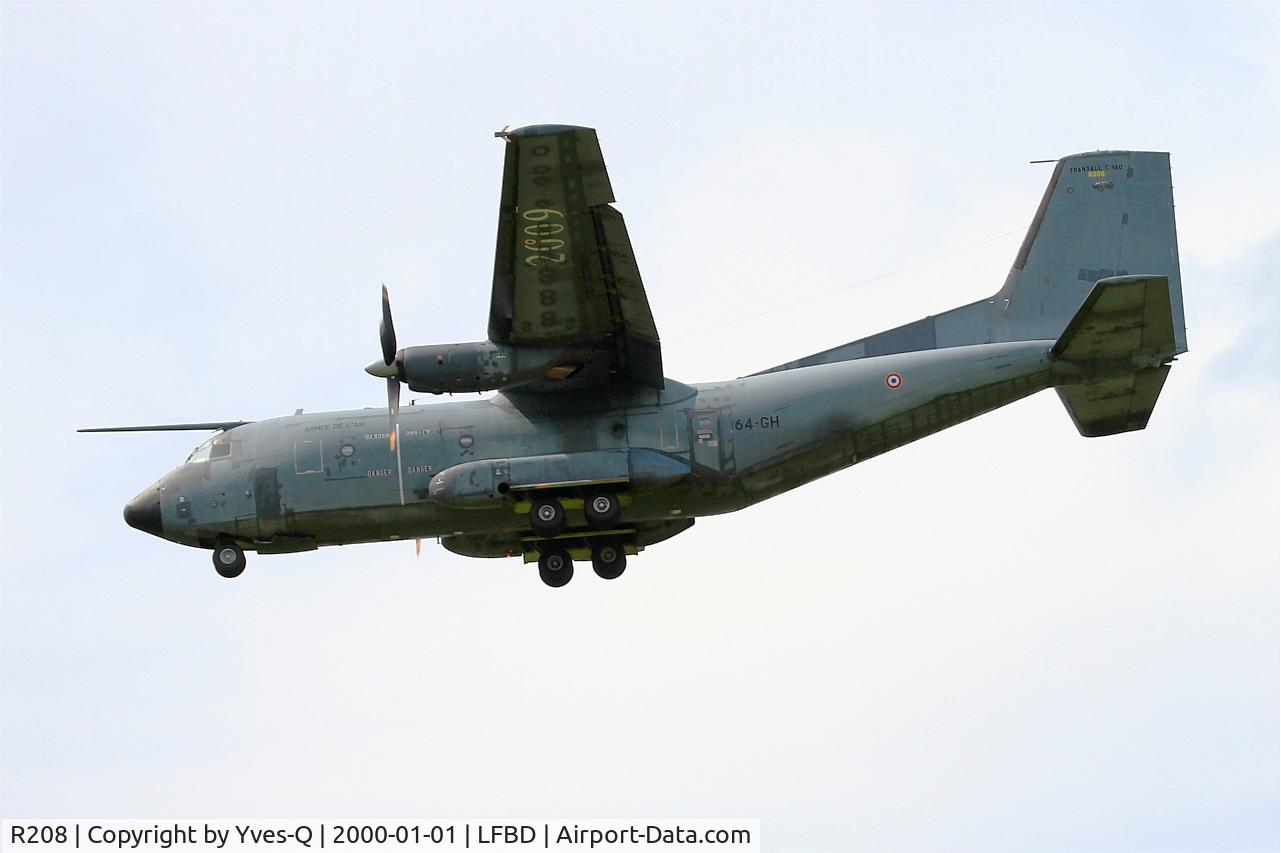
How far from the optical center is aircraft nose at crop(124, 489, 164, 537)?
1099 inches

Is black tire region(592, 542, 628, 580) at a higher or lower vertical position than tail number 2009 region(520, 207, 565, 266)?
lower

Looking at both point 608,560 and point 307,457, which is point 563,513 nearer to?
point 608,560

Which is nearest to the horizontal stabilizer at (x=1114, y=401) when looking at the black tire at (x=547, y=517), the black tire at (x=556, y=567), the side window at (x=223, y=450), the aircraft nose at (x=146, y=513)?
the black tire at (x=547, y=517)

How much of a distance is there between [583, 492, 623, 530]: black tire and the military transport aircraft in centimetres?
3

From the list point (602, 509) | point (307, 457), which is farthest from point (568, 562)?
point (307, 457)

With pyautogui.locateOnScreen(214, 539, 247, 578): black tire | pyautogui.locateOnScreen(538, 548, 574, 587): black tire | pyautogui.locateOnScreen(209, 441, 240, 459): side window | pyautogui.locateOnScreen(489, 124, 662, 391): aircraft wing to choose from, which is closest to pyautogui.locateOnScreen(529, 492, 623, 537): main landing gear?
pyautogui.locateOnScreen(489, 124, 662, 391): aircraft wing

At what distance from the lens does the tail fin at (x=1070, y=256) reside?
1102 inches

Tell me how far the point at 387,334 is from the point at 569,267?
2744 mm

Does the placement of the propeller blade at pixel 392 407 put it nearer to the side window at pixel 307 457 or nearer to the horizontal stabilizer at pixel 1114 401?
the side window at pixel 307 457

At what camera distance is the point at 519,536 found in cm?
2884

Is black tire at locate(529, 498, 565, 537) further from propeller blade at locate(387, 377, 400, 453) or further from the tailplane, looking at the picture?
the tailplane

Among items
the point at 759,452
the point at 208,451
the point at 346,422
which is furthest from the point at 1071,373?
the point at 208,451

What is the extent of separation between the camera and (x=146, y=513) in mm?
27953

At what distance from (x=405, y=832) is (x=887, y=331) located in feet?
32.2
